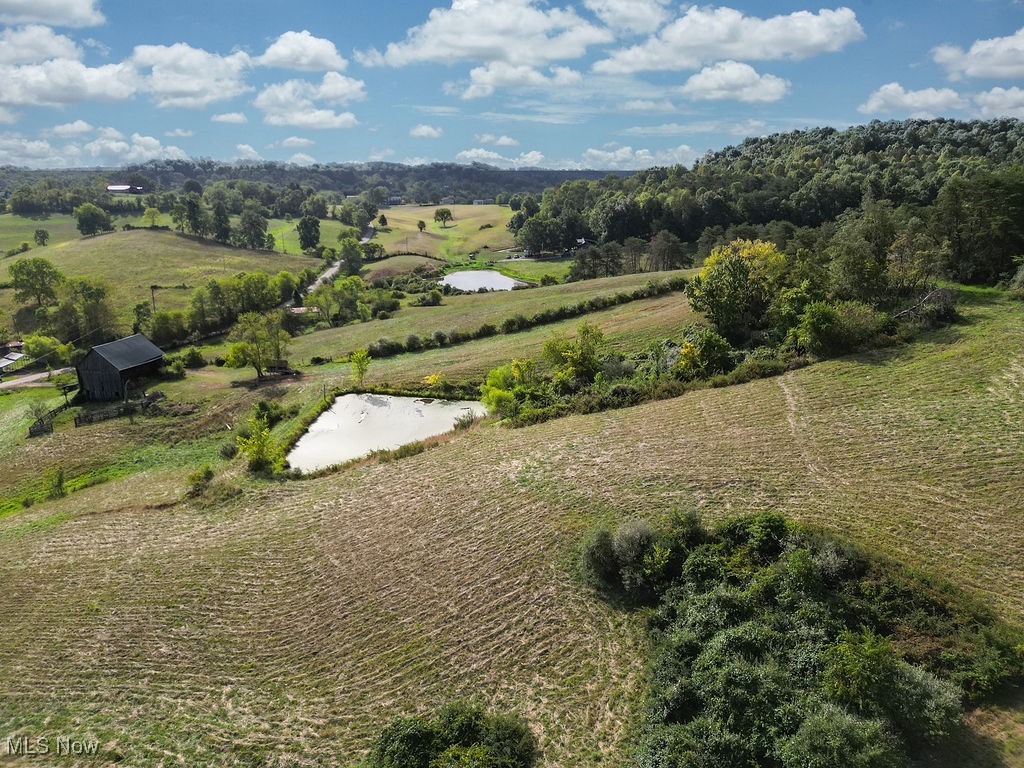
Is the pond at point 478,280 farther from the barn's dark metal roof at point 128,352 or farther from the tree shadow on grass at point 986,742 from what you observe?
the tree shadow on grass at point 986,742

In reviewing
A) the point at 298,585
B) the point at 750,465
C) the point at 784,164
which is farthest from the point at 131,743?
the point at 784,164

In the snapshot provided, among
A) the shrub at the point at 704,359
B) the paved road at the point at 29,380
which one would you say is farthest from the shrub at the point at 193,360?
the shrub at the point at 704,359

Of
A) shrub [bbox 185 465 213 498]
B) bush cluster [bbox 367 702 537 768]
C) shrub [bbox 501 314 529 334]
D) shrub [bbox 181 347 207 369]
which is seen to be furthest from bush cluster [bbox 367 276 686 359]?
bush cluster [bbox 367 702 537 768]

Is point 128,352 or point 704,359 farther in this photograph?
point 128,352

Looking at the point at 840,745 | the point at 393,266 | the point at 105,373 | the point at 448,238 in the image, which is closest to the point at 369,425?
the point at 105,373

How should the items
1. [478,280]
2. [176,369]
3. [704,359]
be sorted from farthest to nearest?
[478,280]
[176,369]
[704,359]

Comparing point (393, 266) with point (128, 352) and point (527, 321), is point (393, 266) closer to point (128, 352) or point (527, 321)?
point (527, 321)

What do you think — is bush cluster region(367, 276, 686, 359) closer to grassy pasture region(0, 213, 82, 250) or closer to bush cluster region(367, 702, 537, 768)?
bush cluster region(367, 702, 537, 768)
